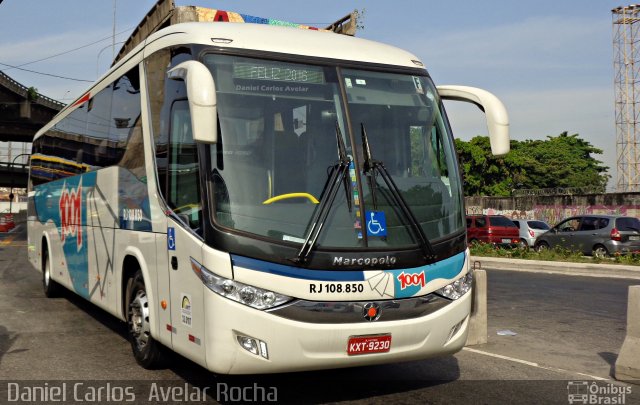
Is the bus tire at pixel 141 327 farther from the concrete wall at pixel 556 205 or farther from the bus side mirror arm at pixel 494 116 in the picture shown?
the concrete wall at pixel 556 205

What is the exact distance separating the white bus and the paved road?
53 centimetres

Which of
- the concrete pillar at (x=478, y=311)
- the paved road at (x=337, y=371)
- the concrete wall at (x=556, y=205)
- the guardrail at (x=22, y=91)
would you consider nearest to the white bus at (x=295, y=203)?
the paved road at (x=337, y=371)

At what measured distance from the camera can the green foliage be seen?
240 ft

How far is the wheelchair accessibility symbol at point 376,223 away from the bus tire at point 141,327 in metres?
2.52

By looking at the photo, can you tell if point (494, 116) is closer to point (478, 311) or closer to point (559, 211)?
point (478, 311)

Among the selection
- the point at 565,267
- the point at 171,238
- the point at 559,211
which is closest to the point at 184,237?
the point at 171,238

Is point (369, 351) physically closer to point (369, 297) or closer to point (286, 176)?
point (369, 297)

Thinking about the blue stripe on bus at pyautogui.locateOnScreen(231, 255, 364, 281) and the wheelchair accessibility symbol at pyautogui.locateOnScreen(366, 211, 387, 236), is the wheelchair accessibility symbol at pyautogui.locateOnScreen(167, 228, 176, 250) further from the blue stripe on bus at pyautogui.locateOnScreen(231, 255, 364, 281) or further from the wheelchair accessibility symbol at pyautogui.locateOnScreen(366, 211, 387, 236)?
the wheelchair accessibility symbol at pyautogui.locateOnScreen(366, 211, 387, 236)

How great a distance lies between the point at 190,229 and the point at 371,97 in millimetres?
1943

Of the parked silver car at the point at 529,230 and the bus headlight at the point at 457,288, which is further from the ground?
the bus headlight at the point at 457,288

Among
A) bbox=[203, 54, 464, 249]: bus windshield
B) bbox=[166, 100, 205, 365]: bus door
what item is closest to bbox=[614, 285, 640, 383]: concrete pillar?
bbox=[203, 54, 464, 249]: bus windshield

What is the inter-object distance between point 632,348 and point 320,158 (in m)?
3.71

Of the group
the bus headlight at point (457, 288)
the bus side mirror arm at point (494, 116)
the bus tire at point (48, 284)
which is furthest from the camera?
the bus tire at point (48, 284)

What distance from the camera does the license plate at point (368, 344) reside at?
5.55m
